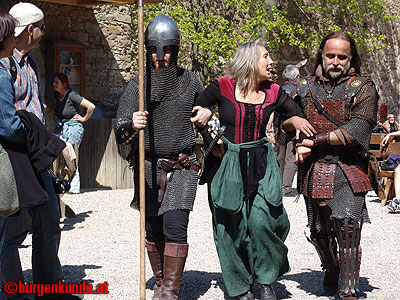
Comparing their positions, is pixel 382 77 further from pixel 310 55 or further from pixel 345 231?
pixel 345 231

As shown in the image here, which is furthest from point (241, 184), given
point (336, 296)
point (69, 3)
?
point (69, 3)

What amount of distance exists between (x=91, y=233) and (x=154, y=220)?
2.84 meters

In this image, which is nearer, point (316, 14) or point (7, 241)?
point (7, 241)

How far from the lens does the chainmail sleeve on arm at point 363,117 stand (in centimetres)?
480

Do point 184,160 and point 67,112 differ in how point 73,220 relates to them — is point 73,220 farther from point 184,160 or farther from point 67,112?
point 184,160

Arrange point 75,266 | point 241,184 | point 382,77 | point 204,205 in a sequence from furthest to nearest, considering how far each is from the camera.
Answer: point 382,77 → point 204,205 → point 75,266 → point 241,184

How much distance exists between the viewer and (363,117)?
482 centimetres

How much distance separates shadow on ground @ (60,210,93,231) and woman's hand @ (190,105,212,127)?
11.7ft

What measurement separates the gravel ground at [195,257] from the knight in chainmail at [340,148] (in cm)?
51

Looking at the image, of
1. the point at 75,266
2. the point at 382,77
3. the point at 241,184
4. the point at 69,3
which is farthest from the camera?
the point at 382,77

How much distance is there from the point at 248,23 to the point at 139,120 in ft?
35.2

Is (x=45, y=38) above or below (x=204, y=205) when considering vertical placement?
above

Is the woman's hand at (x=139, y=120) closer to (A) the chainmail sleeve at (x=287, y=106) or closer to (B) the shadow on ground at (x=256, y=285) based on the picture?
(A) the chainmail sleeve at (x=287, y=106)

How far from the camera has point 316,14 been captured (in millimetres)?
18094
